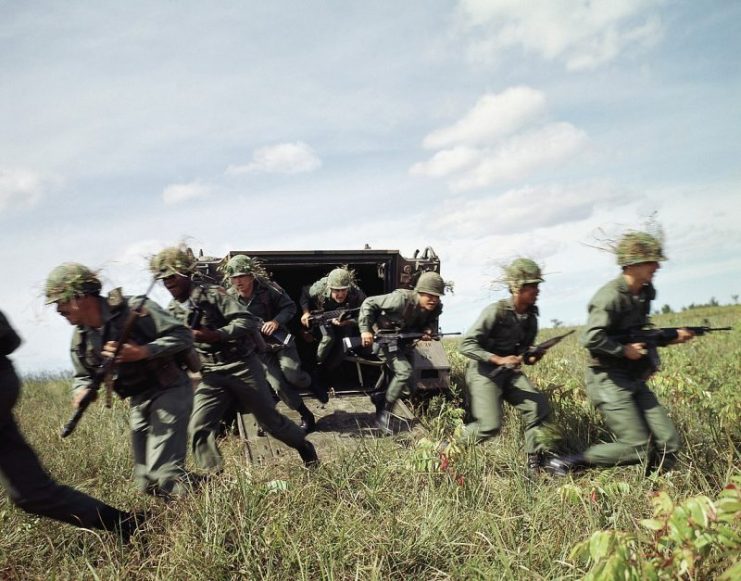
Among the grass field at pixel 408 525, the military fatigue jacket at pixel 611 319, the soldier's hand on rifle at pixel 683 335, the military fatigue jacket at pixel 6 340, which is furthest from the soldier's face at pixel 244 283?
the soldier's hand on rifle at pixel 683 335

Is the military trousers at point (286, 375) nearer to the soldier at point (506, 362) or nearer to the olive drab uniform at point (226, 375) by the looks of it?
the olive drab uniform at point (226, 375)

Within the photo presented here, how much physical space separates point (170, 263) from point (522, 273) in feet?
8.91

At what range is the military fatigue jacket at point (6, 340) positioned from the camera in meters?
3.29

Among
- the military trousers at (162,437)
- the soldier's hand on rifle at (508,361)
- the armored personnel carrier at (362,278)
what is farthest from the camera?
the armored personnel carrier at (362,278)

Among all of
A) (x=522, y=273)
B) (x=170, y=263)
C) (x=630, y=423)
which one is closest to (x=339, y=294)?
(x=522, y=273)

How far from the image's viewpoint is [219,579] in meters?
2.88

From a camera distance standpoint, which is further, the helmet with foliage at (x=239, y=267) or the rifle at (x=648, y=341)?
the helmet with foliage at (x=239, y=267)

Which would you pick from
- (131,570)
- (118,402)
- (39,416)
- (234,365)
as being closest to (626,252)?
(234,365)

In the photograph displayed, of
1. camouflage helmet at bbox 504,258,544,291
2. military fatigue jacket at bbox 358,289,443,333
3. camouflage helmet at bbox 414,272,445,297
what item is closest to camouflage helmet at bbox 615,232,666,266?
camouflage helmet at bbox 504,258,544,291

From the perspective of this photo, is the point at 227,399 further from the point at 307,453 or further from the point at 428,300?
the point at 428,300

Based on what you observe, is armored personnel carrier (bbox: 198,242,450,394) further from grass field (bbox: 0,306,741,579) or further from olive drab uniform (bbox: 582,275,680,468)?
olive drab uniform (bbox: 582,275,680,468)

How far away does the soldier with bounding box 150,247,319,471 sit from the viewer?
4.54 meters

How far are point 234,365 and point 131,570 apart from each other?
1815 mm

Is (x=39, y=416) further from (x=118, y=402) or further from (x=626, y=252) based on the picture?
(x=626, y=252)
